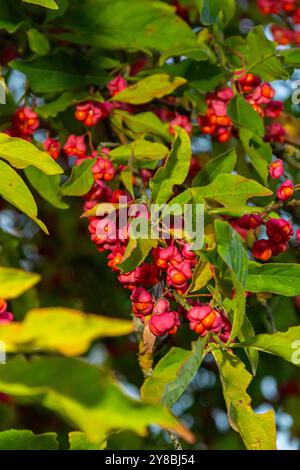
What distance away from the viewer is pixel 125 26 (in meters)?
1.71

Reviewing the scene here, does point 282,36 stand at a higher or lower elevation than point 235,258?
lower

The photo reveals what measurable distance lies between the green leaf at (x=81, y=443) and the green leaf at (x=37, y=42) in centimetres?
84

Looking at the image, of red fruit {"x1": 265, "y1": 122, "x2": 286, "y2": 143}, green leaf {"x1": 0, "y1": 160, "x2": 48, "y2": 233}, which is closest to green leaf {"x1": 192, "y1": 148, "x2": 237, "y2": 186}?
green leaf {"x1": 0, "y1": 160, "x2": 48, "y2": 233}

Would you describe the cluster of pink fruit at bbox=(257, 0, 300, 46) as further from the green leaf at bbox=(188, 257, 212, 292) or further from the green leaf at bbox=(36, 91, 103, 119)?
the green leaf at bbox=(188, 257, 212, 292)

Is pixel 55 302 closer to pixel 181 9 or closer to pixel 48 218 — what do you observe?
pixel 48 218

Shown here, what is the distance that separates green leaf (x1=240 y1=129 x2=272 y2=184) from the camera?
4.83 ft

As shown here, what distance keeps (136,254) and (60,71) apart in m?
0.64

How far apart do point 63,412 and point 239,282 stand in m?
0.38

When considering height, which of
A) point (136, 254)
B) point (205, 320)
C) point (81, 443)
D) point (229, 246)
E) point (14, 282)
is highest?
point (14, 282)

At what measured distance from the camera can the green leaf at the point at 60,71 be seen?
1.62 metres

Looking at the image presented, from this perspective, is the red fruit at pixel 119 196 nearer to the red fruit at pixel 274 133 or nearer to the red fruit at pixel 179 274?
the red fruit at pixel 179 274

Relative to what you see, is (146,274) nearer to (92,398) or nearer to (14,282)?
(14,282)

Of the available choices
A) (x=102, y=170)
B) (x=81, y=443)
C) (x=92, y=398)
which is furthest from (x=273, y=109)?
(x=92, y=398)
